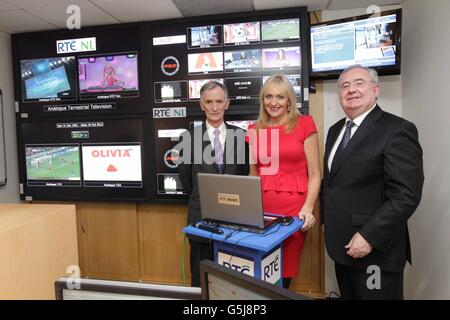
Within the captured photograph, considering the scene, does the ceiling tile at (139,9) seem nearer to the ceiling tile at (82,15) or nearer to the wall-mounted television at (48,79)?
the ceiling tile at (82,15)

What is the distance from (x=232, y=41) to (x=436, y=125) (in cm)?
157

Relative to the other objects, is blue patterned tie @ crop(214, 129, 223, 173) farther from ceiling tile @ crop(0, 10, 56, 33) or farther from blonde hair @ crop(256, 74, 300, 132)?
ceiling tile @ crop(0, 10, 56, 33)

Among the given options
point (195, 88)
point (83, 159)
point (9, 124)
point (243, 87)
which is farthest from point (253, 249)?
point (9, 124)

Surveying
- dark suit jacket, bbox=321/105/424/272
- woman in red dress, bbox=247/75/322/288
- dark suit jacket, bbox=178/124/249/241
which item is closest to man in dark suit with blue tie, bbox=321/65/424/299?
dark suit jacket, bbox=321/105/424/272

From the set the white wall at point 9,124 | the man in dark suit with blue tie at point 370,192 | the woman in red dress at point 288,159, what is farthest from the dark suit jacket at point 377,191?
the white wall at point 9,124

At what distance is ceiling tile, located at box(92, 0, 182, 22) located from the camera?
2369mm

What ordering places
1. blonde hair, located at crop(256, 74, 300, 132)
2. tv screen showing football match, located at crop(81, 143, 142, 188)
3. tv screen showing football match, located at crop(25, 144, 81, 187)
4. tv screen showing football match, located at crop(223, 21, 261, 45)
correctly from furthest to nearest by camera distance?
tv screen showing football match, located at crop(25, 144, 81, 187), tv screen showing football match, located at crop(81, 143, 142, 188), tv screen showing football match, located at crop(223, 21, 261, 45), blonde hair, located at crop(256, 74, 300, 132)

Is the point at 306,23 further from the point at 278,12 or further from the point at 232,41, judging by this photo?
the point at 232,41

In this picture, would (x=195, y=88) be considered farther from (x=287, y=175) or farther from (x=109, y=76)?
(x=287, y=175)

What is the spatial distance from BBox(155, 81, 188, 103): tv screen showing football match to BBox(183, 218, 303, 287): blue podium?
1.41 m

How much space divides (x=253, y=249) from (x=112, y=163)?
176cm

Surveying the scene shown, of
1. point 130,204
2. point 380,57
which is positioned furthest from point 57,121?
point 380,57

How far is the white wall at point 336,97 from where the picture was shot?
2516mm
